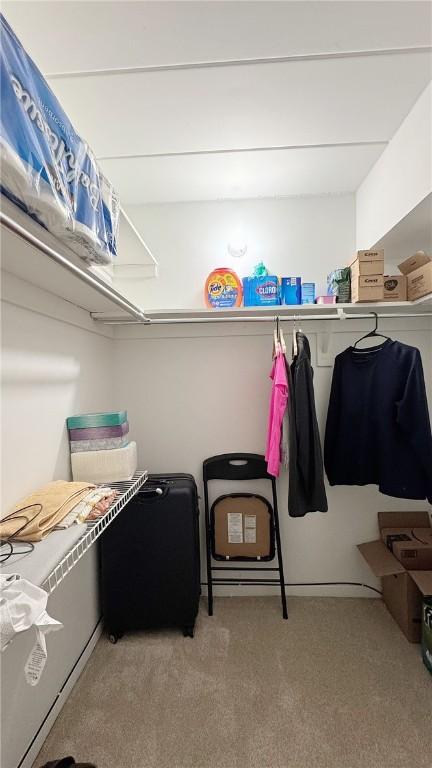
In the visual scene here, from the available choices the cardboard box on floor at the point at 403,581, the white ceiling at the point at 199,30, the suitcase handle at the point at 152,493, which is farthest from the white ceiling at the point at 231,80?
the cardboard box on floor at the point at 403,581

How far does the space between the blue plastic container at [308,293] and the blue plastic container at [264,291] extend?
0.54ft

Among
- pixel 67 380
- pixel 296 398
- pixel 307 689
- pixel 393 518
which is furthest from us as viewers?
pixel 393 518

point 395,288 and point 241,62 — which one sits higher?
point 241,62

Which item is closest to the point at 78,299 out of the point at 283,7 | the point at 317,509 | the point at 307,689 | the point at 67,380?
the point at 67,380

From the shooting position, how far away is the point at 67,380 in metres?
1.59

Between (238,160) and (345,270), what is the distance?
80 cm

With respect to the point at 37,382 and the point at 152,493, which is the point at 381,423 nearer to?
the point at 152,493

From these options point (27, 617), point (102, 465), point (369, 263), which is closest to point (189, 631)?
point (102, 465)

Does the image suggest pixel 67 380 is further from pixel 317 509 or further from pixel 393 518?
pixel 393 518

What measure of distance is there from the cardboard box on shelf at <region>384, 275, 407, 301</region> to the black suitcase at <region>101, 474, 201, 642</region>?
1596 millimetres

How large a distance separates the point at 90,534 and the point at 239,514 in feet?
3.65

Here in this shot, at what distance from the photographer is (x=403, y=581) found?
1.76m

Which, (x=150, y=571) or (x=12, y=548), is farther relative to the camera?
(x=150, y=571)

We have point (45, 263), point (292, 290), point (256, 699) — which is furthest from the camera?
point (292, 290)
